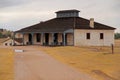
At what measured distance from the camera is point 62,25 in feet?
189

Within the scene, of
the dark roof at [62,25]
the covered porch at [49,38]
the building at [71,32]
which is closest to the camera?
the building at [71,32]

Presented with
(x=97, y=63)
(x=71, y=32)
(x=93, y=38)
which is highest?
(x=71, y=32)

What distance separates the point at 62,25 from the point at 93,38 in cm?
556

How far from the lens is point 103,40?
56.8 metres

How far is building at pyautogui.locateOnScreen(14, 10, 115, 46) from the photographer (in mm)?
55344

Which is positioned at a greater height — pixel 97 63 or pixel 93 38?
pixel 93 38

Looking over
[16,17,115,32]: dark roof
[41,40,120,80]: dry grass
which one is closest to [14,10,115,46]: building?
[16,17,115,32]: dark roof

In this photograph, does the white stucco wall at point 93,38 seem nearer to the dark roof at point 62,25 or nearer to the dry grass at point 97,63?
the dark roof at point 62,25

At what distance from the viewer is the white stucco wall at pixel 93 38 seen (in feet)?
182

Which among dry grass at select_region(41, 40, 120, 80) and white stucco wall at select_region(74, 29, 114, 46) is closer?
dry grass at select_region(41, 40, 120, 80)

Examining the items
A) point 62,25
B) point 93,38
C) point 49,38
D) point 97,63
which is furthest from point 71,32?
point 97,63

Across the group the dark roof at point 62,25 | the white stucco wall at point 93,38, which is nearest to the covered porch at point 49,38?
the dark roof at point 62,25

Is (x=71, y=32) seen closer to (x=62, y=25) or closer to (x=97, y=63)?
(x=62, y=25)

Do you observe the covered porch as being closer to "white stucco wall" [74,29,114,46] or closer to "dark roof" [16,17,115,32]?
"dark roof" [16,17,115,32]
